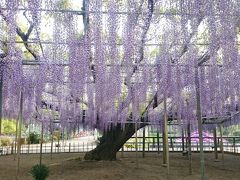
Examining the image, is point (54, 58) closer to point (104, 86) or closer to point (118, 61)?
point (118, 61)

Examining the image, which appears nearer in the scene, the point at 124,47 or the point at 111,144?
the point at 124,47

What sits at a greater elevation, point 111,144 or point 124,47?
point 124,47

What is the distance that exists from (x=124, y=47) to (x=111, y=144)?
26.3 ft

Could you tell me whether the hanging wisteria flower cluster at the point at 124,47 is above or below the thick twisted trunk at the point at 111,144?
above

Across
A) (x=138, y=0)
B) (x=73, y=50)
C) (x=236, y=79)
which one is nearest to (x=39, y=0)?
(x=138, y=0)

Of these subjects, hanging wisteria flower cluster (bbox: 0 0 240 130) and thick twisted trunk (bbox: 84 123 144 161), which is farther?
thick twisted trunk (bbox: 84 123 144 161)

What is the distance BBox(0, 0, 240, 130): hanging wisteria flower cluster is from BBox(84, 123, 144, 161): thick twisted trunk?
2256mm

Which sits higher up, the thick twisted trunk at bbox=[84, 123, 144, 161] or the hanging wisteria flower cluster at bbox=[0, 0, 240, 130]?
the hanging wisteria flower cluster at bbox=[0, 0, 240, 130]

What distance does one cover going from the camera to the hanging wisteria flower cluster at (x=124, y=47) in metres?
4.86

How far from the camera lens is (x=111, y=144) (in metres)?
13.4

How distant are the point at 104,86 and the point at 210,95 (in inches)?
130

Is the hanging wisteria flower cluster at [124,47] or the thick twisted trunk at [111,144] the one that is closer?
the hanging wisteria flower cluster at [124,47]

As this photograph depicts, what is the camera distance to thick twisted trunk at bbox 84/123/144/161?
1327cm

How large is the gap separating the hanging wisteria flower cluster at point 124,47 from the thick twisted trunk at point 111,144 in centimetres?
226
